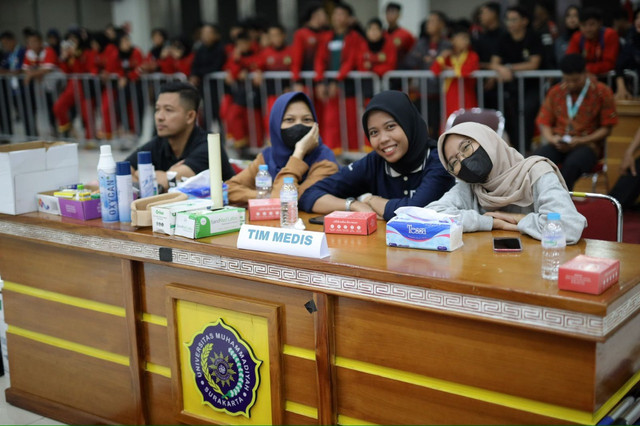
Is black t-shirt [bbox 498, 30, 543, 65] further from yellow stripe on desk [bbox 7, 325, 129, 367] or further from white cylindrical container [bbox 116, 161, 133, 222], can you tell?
yellow stripe on desk [bbox 7, 325, 129, 367]

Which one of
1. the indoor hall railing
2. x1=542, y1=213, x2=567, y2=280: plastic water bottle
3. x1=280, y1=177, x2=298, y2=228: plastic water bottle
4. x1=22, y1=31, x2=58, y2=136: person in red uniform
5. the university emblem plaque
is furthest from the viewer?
x1=22, y1=31, x2=58, y2=136: person in red uniform

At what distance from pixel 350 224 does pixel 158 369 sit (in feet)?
3.17

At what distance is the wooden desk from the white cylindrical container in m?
0.11

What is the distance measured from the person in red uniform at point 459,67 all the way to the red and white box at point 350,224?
433cm

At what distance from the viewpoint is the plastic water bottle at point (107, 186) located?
281 cm

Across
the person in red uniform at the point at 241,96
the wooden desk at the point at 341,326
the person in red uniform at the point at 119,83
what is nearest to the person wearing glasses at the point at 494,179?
the wooden desk at the point at 341,326

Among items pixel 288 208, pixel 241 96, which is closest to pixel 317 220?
pixel 288 208

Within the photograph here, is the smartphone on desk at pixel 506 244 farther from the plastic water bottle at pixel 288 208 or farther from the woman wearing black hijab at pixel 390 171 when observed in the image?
the plastic water bottle at pixel 288 208

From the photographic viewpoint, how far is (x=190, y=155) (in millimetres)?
3748

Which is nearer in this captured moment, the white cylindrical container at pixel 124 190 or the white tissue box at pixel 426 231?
the white tissue box at pixel 426 231

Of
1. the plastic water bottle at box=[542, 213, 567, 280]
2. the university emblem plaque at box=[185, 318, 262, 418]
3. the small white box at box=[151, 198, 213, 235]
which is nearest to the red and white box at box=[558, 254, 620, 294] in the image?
the plastic water bottle at box=[542, 213, 567, 280]

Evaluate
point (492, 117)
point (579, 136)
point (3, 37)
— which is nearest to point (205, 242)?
point (492, 117)

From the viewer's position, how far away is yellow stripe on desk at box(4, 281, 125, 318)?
9.28ft

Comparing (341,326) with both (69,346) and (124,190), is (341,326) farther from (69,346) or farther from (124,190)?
(69,346)
